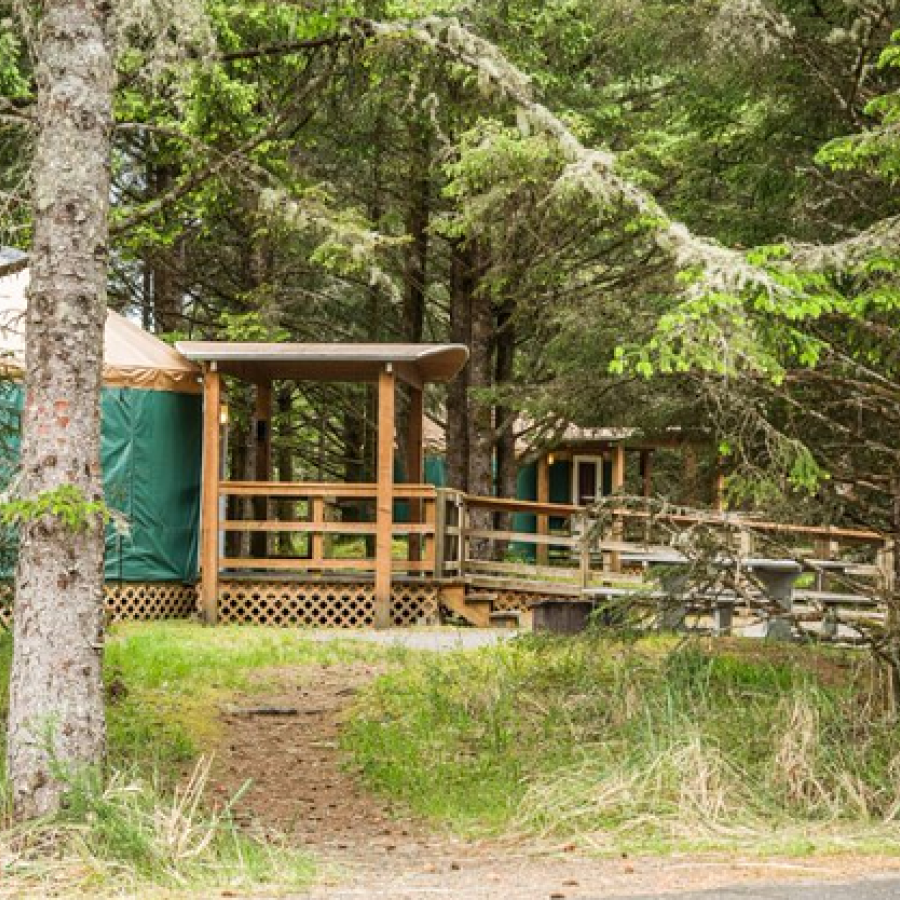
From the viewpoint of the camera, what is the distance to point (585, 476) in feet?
89.8

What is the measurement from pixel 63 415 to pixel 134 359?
8.62 m

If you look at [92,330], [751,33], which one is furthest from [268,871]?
[751,33]

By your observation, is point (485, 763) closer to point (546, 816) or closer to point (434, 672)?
point (546, 816)

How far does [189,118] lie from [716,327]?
824cm

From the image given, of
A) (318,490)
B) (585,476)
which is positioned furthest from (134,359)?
(585,476)

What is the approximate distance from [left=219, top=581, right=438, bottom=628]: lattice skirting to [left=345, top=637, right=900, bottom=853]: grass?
4.33 metres

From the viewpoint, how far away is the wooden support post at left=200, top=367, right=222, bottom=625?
13.8 metres

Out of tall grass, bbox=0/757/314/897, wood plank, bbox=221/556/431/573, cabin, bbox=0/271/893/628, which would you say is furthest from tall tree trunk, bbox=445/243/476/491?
tall grass, bbox=0/757/314/897

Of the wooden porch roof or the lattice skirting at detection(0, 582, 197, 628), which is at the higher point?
the wooden porch roof

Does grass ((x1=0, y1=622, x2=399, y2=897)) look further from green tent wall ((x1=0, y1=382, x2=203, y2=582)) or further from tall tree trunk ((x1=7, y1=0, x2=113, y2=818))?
green tent wall ((x1=0, y1=382, x2=203, y2=582))

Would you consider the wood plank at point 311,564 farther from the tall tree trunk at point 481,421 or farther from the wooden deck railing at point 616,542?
the tall tree trunk at point 481,421

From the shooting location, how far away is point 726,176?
11258mm

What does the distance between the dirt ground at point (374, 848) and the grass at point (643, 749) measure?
0.68ft

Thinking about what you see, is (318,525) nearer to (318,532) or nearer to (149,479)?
(318,532)
